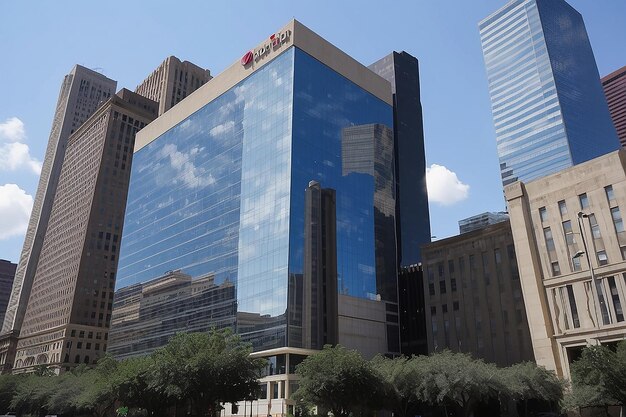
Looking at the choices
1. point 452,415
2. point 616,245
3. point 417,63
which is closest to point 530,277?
point 616,245

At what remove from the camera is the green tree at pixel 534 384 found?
5400 centimetres

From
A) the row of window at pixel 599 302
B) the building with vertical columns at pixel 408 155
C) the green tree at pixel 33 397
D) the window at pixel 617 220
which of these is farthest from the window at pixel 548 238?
the building with vertical columns at pixel 408 155

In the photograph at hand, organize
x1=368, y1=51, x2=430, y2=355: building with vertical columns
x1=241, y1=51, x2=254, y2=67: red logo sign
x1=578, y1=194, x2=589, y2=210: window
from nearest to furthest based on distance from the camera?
x1=578, y1=194, x2=589, y2=210: window → x1=241, y1=51, x2=254, y2=67: red logo sign → x1=368, y1=51, x2=430, y2=355: building with vertical columns

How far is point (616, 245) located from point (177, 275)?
87574mm

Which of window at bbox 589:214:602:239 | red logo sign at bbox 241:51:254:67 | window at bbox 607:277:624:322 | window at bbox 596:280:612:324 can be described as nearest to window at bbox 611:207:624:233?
window at bbox 589:214:602:239

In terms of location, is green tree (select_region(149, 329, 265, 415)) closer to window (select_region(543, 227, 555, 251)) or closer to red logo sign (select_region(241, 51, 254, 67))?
window (select_region(543, 227, 555, 251))

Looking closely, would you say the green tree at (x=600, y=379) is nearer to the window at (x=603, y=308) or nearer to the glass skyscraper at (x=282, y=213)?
the window at (x=603, y=308)

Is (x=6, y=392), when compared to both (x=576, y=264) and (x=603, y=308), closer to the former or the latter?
(x=576, y=264)

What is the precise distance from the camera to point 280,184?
3659 inches

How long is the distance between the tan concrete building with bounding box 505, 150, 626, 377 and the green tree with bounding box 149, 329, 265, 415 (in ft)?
114

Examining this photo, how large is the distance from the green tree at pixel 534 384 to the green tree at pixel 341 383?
13944 mm

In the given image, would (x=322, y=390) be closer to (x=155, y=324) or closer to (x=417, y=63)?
(x=155, y=324)

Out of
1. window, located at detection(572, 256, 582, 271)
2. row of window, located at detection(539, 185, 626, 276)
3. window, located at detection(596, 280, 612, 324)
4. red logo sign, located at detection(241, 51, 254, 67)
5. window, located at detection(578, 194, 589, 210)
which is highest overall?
red logo sign, located at detection(241, 51, 254, 67)

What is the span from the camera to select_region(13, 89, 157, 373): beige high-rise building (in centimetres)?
15900
